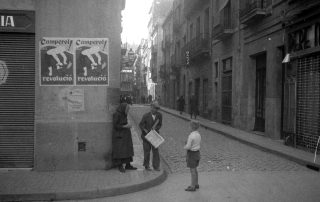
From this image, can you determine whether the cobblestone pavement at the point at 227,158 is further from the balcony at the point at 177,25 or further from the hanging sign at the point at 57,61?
the balcony at the point at 177,25

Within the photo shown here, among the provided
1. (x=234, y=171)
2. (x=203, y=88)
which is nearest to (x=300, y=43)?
(x=234, y=171)

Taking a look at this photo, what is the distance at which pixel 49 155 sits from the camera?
29.4ft

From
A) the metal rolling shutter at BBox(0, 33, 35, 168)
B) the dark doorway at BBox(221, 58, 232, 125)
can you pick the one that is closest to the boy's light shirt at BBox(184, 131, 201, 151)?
the metal rolling shutter at BBox(0, 33, 35, 168)

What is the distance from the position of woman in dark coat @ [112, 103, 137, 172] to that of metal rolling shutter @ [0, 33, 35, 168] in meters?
1.78

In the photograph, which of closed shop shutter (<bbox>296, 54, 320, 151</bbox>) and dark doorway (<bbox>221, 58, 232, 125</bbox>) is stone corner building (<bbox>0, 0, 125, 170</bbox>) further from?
dark doorway (<bbox>221, 58, 232, 125</bbox>)

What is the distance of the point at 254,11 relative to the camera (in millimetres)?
17156

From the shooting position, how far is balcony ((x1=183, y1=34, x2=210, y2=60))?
27375mm

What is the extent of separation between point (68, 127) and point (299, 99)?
823cm

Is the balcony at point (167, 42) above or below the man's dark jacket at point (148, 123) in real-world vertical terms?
above

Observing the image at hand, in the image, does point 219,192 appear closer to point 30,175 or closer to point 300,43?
point 30,175

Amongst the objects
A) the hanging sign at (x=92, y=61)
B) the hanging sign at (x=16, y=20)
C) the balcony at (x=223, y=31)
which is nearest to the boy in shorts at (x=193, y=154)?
the hanging sign at (x=92, y=61)

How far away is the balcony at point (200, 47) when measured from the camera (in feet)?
89.8

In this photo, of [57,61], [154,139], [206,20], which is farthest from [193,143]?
[206,20]

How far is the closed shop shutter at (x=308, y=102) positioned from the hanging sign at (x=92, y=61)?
22.7 feet
